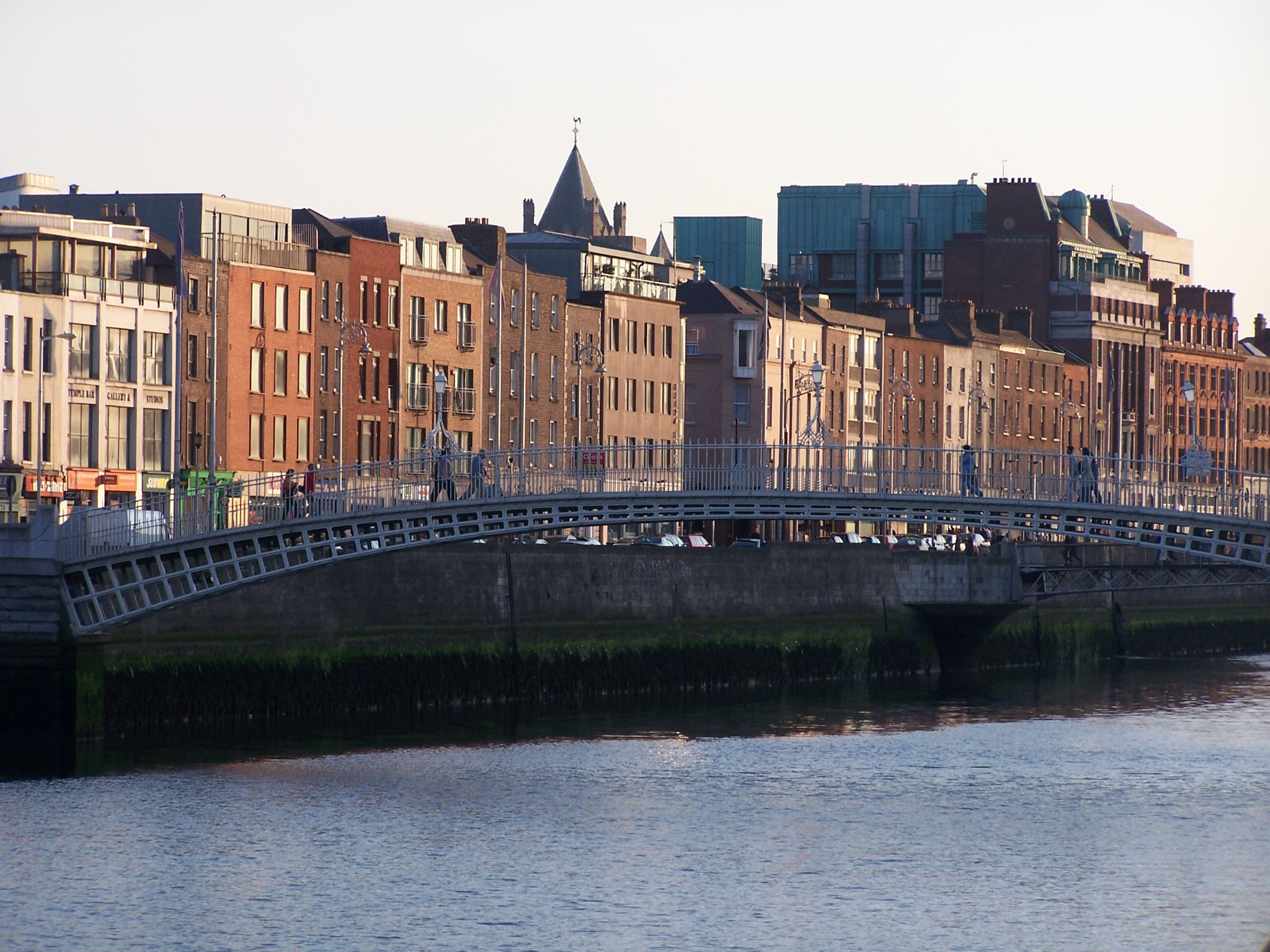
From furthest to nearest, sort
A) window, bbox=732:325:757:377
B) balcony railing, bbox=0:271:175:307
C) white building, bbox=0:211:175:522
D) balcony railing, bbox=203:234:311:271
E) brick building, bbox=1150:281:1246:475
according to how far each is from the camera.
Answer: brick building, bbox=1150:281:1246:475
window, bbox=732:325:757:377
balcony railing, bbox=203:234:311:271
balcony railing, bbox=0:271:175:307
white building, bbox=0:211:175:522

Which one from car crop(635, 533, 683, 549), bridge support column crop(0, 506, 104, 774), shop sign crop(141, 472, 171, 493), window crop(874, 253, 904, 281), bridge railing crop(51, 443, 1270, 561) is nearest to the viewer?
bridge support column crop(0, 506, 104, 774)

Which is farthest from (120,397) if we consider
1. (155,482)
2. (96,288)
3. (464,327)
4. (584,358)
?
(584,358)

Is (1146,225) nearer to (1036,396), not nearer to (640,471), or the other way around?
(1036,396)

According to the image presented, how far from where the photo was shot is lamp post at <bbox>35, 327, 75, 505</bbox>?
6456 centimetres

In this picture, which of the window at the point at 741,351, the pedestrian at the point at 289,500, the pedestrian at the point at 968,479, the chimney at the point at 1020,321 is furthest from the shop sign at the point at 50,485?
the chimney at the point at 1020,321

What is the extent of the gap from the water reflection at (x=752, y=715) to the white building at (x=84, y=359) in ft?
63.8

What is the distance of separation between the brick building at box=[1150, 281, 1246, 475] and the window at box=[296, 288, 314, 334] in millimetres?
58820

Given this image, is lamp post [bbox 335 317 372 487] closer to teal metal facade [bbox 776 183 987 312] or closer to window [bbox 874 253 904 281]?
teal metal facade [bbox 776 183 987 312]

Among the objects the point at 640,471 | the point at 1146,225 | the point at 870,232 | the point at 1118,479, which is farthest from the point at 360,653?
the point at 1146,225

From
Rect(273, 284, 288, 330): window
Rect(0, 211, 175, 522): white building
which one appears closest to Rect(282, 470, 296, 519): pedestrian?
Rect(0, 211, 175, 522): white building

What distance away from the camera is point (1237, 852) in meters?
34.4

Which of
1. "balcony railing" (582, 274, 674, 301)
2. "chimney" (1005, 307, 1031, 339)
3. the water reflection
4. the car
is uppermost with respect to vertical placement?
"chimney" (1005, 307, 1031, 339)

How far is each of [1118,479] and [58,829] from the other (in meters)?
17.8

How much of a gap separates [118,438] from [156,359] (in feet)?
8.12
